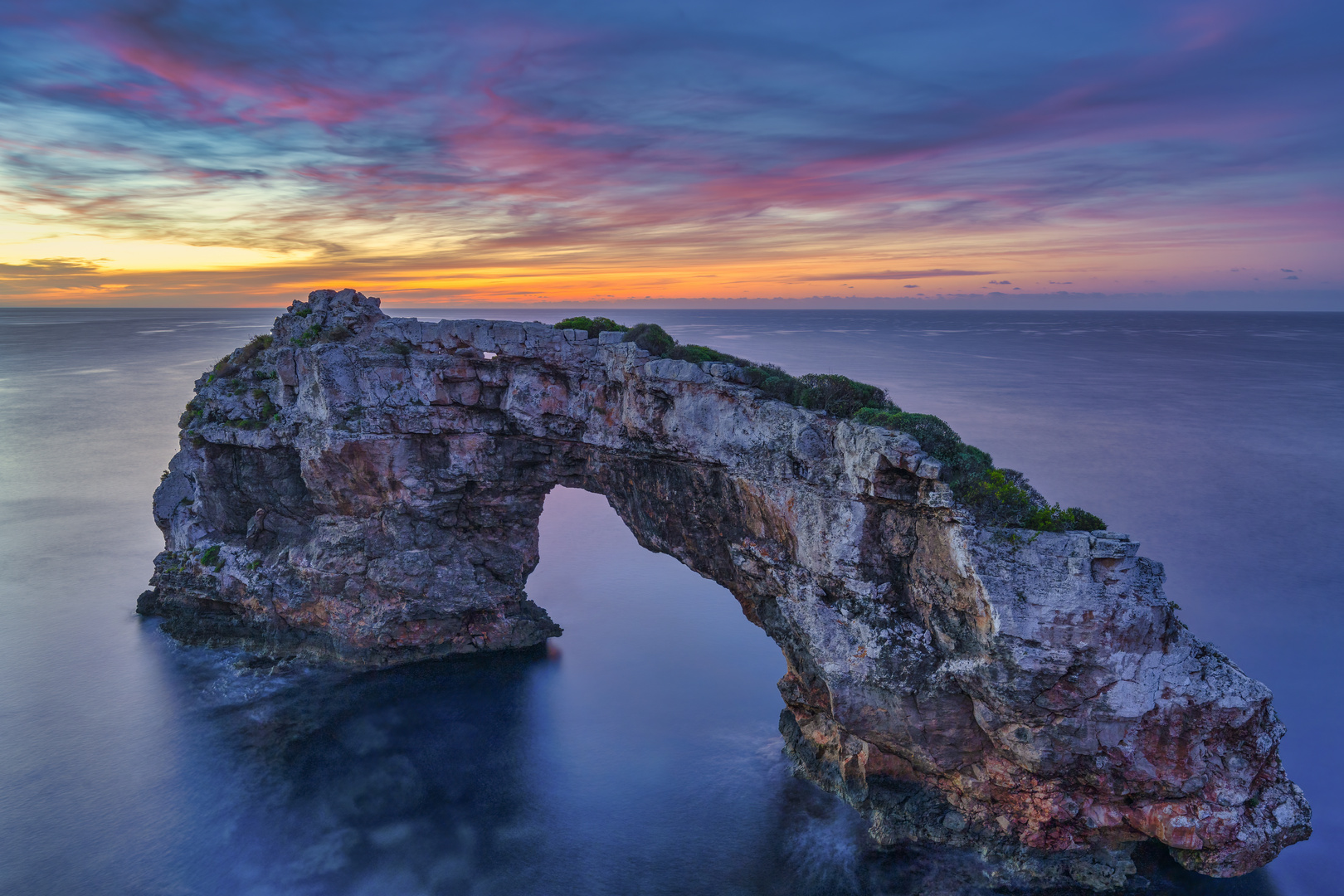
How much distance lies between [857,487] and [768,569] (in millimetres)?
4954

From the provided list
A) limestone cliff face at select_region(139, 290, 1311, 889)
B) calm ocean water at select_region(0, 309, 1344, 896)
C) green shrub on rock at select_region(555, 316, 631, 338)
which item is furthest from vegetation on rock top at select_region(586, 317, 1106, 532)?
calm ocean water at select_region(0, 309, 1344, 896)

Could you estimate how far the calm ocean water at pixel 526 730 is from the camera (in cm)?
2314

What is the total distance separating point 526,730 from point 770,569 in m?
13.3

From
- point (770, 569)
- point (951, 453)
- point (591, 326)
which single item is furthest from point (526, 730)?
point (951, 453)

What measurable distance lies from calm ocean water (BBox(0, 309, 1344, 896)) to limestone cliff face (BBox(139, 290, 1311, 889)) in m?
2.41

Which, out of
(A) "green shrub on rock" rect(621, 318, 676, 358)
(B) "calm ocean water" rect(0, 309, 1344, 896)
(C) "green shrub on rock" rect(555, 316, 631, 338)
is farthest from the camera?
(C) "green shrub on rock" rect(555, 316, 631, 338)

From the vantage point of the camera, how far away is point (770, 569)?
24.2 m

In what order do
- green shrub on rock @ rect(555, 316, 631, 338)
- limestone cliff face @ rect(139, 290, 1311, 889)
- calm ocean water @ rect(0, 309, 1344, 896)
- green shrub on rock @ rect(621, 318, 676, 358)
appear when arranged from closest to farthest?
limestone cliff face @ rect(139, 290, 1311, 889) → calm ocean water @ rect(0, 309, 1344, 896) → green shrub on rock @ rect(621, 318, 676, 358) → green shrub on rock @ rect(555, 316, 631, 338)

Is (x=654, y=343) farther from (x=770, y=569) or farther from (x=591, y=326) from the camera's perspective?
(x=770, y=569)

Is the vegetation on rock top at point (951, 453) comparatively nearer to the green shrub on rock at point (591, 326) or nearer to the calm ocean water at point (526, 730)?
the green shrub on rock at point (591, 326)

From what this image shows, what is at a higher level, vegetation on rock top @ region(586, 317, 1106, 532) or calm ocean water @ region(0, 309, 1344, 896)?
vegetation on rock top @ region(586, 317, 1106, 532)

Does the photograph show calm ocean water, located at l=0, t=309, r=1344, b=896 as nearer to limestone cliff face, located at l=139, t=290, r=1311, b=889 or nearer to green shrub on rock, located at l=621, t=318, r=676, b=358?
limestone cliff face, located at l=139, t=290, r=1311, b=889

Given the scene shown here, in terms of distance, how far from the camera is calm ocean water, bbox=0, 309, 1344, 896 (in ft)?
75.9

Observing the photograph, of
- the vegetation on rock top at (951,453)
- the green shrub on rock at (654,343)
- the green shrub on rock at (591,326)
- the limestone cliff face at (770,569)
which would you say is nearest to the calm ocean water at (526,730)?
the limestone cliff face at (770,569)
